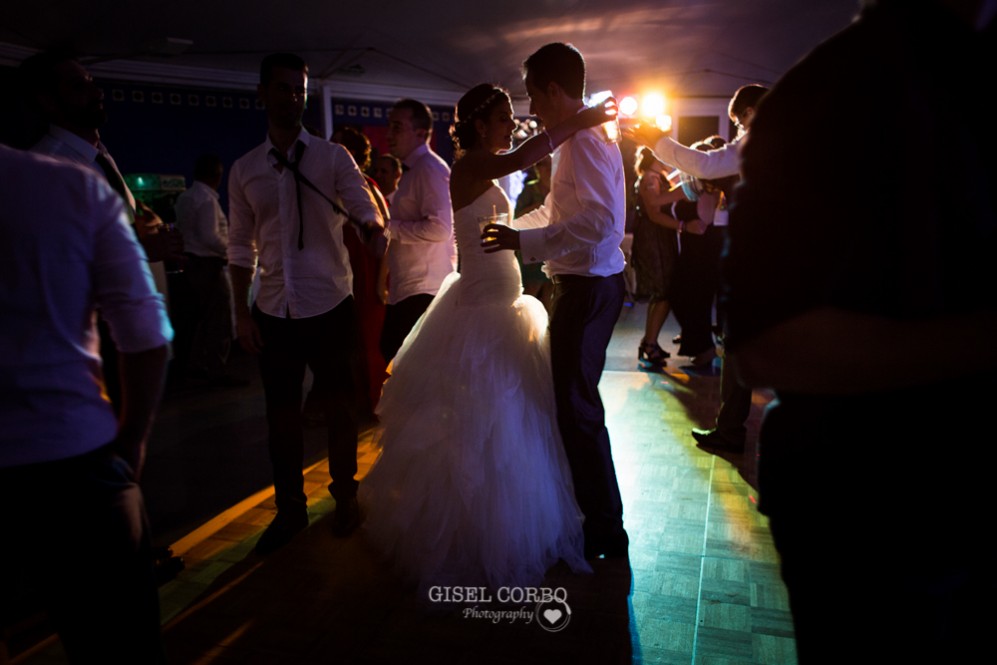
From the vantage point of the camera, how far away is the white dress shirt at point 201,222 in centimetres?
523

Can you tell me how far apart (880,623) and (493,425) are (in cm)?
148

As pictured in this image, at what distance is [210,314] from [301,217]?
3.26 m

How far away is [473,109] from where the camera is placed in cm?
238

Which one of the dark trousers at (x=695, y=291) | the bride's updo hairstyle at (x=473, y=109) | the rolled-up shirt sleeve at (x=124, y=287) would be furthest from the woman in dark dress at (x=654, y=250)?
the rolled-up shirt sleeve at (x=124, y=287)

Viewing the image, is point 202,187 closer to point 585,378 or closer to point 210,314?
point 210,314

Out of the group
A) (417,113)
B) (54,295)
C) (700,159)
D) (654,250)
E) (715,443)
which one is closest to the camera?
(54,295)

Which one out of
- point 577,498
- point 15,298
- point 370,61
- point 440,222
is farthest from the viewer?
point 370,61

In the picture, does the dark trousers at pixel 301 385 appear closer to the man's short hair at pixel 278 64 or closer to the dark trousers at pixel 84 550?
the man's short hair at pixel 278 64

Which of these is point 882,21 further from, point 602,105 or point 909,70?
point 602,105

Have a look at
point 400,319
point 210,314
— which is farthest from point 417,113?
point 210,314

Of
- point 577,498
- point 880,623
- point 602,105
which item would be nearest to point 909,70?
point 880,623

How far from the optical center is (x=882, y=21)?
0.69 meters

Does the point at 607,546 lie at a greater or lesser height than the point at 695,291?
lesser

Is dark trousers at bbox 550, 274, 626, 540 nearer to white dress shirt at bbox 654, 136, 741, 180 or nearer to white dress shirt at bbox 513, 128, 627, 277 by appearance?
white dress shirt at bbox 513, 128, 627, 277
